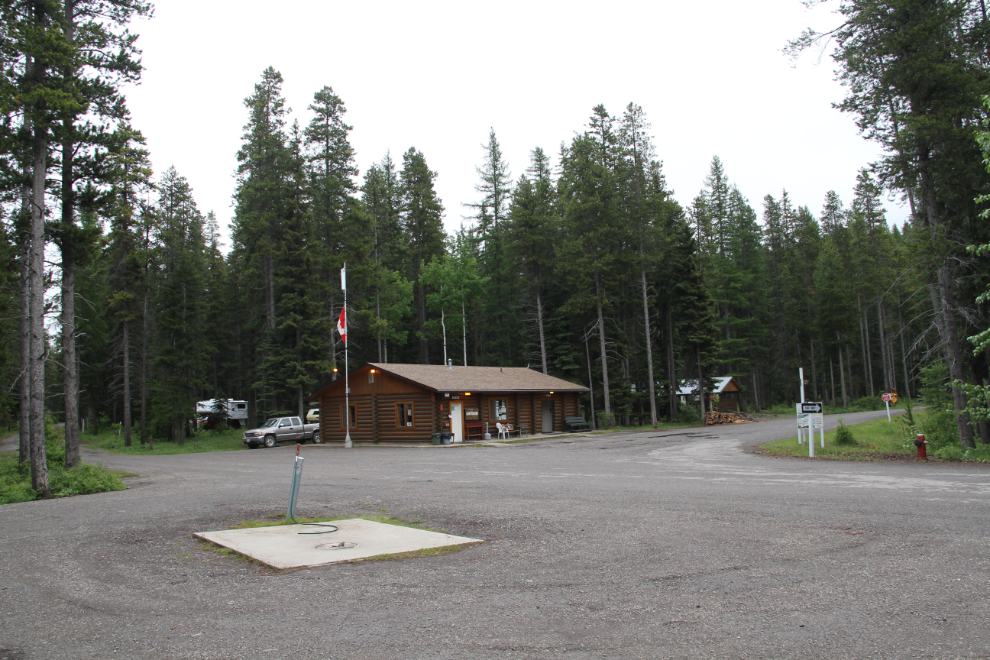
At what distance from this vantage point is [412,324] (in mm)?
53375

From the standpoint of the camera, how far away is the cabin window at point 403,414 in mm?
31938

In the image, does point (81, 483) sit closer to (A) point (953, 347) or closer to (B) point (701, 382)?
(A) point (953, 347)

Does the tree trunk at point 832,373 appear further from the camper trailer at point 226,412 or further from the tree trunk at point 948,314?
the camper trailer at point 226,412

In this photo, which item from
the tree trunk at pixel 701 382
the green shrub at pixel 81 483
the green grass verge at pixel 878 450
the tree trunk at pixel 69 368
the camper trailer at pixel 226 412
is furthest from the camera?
the camper trailer at pixel 226 412

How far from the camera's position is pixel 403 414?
32.3 metres

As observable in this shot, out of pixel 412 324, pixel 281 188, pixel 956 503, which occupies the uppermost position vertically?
pixel 281 188

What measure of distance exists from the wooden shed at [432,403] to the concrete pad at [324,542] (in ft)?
69.8

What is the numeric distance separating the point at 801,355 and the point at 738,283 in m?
14.6

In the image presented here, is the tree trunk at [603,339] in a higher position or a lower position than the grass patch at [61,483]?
higher

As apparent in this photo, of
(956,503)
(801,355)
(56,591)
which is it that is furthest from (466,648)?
(801,355)

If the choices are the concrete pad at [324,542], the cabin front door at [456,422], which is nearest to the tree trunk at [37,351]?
the concrete pad at [324,542]

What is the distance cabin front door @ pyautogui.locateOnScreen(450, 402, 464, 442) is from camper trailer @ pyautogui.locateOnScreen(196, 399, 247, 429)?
2375 cm

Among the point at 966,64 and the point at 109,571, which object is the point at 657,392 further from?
the point at 109,571

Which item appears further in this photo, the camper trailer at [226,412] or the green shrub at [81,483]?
the camper trailer at [226,412]
